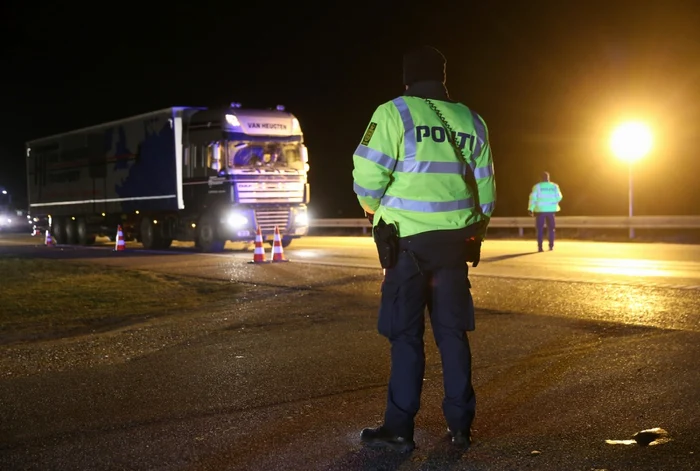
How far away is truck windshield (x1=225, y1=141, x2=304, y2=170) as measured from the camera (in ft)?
70.7

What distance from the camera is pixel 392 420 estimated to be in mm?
4227

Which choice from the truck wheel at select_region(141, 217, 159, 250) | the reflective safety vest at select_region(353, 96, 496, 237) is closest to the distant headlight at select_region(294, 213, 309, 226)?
the truck wheel at select_region(141, 217, 159, 250)

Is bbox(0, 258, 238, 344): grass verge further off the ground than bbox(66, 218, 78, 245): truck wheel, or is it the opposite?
bbox(66, 218, 78, 245): truck wheel

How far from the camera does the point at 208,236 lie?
73.1 ft

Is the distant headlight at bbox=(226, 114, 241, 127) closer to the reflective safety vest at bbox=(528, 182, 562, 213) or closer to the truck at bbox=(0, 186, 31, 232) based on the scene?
the reflective safety vest at bbox=(528, 182, 562, 213)

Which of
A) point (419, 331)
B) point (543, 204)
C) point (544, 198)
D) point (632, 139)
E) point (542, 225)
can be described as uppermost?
point (632, 139)

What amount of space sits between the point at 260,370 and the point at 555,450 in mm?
2718

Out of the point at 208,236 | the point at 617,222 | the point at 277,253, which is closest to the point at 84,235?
the point at 208,236

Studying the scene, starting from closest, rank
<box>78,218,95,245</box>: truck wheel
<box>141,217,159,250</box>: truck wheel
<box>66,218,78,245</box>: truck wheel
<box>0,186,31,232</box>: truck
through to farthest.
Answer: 1. <box>141,217,159,250</box>: truck wheel
2. <box>78,218,95,245</box>: truck wheel
3. <box>66,218,78,245</box>: truck wheel
4. <box>0,186,31,232</box>: truck

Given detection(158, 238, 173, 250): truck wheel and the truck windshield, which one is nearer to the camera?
the truck windshield

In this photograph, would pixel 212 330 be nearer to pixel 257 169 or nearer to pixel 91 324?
→ pixel 91 324

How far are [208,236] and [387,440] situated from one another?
728 inches

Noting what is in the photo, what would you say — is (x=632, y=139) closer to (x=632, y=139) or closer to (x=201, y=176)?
(x=632, y=139)

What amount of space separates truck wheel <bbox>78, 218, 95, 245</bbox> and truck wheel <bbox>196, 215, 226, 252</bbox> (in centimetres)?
764
